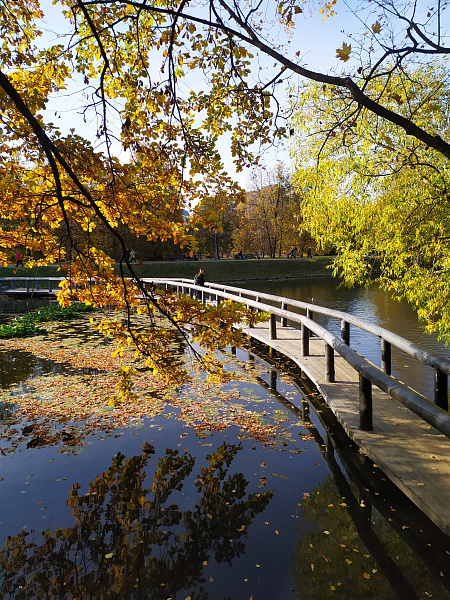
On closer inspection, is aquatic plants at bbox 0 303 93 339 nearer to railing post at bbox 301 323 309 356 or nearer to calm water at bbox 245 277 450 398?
railing post at bbox 301 323 309 356

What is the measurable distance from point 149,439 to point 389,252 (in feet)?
21.2

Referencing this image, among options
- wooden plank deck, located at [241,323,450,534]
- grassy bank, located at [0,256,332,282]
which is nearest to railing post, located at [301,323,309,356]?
wooden plank deck, located at [241,323,450,534]

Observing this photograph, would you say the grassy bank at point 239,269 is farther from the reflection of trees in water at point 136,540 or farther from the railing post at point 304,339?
the reflection of trees in water at point 136,540

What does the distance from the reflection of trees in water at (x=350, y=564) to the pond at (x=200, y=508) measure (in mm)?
12

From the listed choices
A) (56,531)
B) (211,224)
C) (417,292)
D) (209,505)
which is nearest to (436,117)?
(417,292)

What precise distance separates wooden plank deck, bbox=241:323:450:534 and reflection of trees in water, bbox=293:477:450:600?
378 mm

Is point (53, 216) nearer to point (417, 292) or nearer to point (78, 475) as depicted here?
point (78, 475)

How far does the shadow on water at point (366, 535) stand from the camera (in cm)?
328

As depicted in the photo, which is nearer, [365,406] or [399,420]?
[365,406]

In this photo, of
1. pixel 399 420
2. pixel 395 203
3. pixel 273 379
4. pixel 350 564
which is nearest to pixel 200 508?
pixel 350 564

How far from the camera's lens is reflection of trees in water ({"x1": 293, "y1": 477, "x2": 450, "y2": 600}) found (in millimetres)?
3188

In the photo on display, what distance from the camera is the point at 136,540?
387cm

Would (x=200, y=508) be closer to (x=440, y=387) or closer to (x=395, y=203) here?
(x=440, y=387)

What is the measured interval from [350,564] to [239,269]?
41507mm
